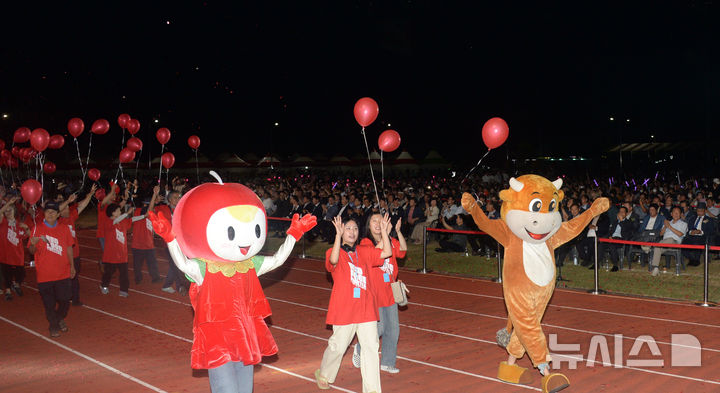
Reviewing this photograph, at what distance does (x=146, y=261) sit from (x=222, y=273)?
8.54 metres

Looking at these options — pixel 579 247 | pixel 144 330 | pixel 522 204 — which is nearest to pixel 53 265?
pixel 144 330

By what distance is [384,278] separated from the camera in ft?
21.9

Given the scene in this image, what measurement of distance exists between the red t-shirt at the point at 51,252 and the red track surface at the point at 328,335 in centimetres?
93

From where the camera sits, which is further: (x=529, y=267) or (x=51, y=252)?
(x=51, y=252)

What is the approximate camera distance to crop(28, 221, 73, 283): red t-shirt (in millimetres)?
8750

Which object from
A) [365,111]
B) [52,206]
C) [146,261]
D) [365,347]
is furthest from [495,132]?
[146,261]

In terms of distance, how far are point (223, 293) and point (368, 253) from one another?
176cm

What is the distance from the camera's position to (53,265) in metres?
8.80

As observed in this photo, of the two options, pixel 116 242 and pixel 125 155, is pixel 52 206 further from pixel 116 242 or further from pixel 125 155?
pixel 125 155

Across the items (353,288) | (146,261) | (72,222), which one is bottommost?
(146,261)

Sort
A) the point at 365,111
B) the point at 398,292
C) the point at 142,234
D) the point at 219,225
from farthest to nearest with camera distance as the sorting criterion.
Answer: the point at 142,234 < the point at 365,111 < the point at 398,292 < the point at 219,225

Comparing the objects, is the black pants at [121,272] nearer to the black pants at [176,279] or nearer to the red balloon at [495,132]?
the black pants at [176,279]

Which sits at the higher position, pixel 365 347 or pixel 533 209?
pixel 533 209

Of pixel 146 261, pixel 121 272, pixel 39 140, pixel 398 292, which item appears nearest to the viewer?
pixel 398 292
